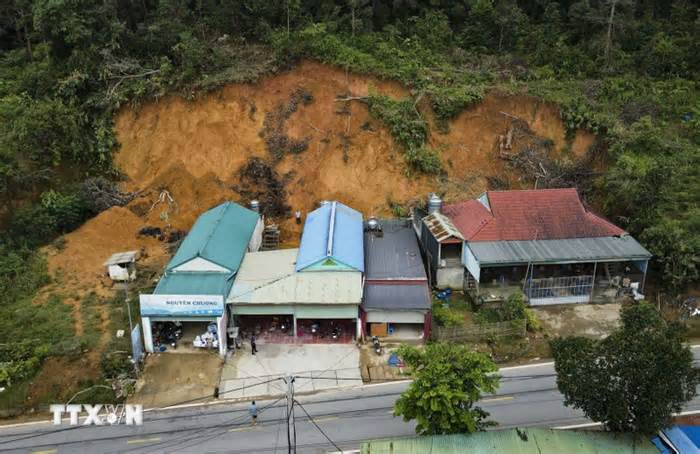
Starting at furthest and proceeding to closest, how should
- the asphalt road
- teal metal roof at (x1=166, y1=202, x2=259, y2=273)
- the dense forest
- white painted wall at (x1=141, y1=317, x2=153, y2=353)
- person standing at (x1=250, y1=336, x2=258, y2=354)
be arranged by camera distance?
the dense forest → teal metal roof at (x1=166, y1=202, x2=259, y2=273) → person standing at (x1=250, y1=336, x2=258, y2=354) → white painted wall at (x1=141, y1=317, x2=153, y2=353) → the asphalt road

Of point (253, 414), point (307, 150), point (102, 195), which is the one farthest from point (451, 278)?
point (102, 195)

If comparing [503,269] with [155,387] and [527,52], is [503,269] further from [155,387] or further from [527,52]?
[527,52]

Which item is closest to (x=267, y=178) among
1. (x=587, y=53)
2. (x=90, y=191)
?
(x=90, y=191)

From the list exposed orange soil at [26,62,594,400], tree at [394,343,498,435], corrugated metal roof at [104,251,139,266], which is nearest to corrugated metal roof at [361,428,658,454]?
tree at [394,343,498,435]

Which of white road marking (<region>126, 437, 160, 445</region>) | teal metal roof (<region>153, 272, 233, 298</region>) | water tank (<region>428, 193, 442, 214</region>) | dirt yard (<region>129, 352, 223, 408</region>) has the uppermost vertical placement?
water tank (<region>428, 193, 442, 214</region>)

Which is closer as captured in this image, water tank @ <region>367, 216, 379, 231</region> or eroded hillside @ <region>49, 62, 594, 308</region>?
water tank @ <region>367, 216, 379, 231</region>

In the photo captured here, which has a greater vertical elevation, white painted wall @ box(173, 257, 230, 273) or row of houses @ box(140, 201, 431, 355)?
white painted wall @ box(173, 257, 230, 273)

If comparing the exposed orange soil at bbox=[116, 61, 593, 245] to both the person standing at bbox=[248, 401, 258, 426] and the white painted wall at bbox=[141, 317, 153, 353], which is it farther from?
the person standing at bbox=[248, 401, 258, 426]
